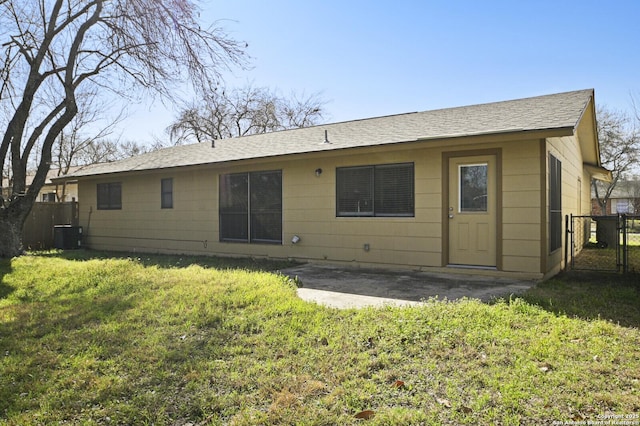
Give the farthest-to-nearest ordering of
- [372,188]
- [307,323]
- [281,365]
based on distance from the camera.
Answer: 1. [372,188]
2. [307,323]
3. [281,365]

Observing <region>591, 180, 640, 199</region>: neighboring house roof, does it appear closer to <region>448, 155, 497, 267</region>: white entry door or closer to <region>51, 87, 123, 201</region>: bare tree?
<region>448, 155, 497, 267</region>: white entry door

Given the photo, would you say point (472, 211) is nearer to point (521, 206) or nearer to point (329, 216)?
point (521, 206)

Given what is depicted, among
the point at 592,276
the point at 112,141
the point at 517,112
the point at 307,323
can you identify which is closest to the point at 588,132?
the point at 517,112

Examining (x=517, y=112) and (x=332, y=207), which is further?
(x=332, y=207)

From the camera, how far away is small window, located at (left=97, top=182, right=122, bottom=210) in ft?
41.8

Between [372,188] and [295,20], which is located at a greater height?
[295,20]

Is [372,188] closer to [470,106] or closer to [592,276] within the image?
[470,106]

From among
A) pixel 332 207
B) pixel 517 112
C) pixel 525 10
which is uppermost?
pixel 525 10

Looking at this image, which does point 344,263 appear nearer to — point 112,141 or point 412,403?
point 412,403

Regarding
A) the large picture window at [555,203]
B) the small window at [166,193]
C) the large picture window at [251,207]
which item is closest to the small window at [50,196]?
the small window at [166,193]

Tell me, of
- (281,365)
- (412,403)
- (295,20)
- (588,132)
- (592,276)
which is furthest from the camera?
(588,132)

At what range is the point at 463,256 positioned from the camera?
7062 mm

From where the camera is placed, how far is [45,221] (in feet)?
44.5

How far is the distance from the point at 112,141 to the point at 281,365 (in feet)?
93.6
